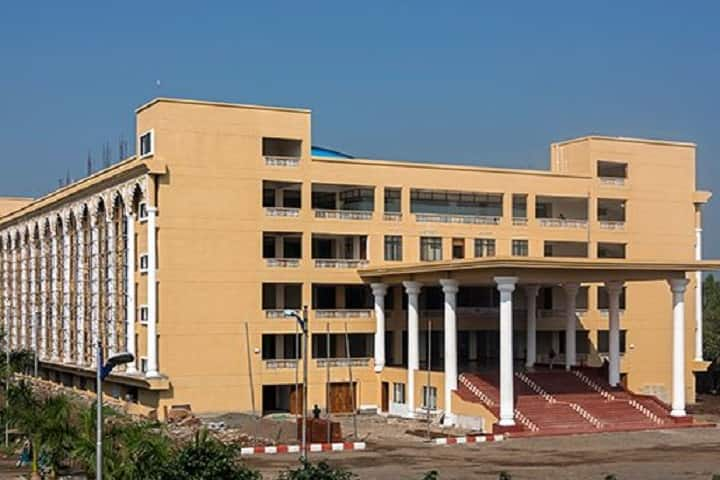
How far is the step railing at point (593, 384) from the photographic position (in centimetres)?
5739

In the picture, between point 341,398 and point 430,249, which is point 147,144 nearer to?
point 430,249

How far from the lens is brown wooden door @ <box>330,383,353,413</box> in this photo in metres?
60.6

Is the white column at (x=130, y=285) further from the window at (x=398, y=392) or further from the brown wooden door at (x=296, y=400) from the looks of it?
the window at (x=398, y=392)

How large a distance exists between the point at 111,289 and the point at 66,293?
11.2 m

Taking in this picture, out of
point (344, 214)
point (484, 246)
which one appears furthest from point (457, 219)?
point (344, 214)

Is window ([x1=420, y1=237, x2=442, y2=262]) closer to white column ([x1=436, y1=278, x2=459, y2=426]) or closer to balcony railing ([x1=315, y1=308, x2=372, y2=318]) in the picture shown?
balcony railing ([x1=315, y1=308, x2=372, y2=318])

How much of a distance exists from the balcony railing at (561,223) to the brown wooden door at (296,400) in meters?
16.9

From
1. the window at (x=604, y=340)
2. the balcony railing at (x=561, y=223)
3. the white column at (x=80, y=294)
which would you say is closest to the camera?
the balcony railing at (x=561, y=223)

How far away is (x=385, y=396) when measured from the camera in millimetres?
61312

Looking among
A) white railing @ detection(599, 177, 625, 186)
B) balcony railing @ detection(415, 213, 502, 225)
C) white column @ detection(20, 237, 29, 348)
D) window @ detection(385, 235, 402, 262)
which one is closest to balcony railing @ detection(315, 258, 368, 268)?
window @ detection(385, 235, 402, 262)

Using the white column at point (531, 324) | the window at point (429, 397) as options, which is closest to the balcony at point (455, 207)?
the white column at point (531, 324)

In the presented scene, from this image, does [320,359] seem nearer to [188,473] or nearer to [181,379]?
[181,379]

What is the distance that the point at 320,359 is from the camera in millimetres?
60781

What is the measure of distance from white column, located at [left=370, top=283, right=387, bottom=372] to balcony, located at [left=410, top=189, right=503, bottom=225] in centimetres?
453
